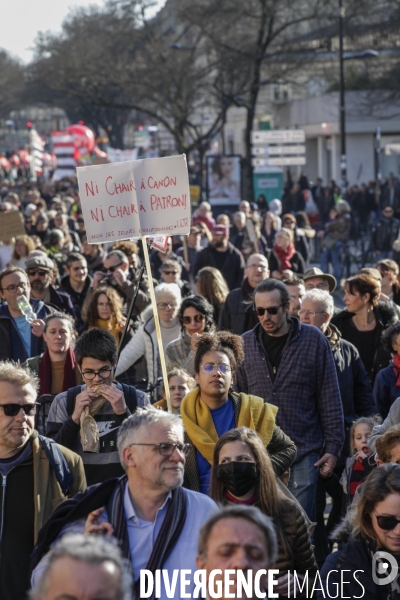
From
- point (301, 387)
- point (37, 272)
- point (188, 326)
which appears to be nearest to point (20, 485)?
point (301, 387)

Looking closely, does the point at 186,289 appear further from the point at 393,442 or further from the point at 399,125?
the point at 399,125

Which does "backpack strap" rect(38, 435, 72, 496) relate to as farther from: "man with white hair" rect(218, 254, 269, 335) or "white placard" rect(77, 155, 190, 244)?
"man with white hair" rect(218, 254, 269, 335)

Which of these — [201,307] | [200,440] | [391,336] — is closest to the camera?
[200,440]

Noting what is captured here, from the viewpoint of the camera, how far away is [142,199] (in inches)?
298

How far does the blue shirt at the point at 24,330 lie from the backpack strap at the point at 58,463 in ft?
12.9

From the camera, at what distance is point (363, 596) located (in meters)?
4.34

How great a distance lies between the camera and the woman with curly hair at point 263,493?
4.70 m

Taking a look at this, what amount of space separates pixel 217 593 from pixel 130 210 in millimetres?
4426

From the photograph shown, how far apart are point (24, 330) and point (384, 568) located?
520 cm

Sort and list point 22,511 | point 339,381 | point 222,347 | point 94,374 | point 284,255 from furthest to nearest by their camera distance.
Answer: point 284,255
point 339,381
point 94,374
point 222,347
point 22,511

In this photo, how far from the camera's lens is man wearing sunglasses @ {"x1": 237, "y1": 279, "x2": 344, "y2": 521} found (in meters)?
6.86

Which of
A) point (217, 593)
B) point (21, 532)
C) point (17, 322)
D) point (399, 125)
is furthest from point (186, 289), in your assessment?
point (399, 125)

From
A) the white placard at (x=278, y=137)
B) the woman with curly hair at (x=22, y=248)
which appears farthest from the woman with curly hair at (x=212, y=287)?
the white placard at (x=278, y=137)

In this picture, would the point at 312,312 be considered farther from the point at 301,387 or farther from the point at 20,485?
the point at 20,485
